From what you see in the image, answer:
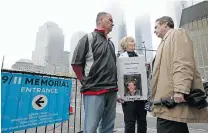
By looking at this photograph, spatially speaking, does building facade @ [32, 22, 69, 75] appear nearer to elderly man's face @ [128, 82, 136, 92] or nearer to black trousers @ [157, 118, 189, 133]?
elderly man's face @ [128, 82, 136, 92]

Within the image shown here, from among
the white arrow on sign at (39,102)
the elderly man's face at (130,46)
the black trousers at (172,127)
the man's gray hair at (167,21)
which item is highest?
the man's gray hair at (167,21)

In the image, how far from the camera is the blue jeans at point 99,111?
2.11 m

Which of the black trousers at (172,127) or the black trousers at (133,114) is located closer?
the black trousers at (172,127)

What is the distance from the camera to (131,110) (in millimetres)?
2713

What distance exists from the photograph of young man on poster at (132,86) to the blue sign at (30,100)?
126 cm

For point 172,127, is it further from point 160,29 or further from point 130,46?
point 130,46

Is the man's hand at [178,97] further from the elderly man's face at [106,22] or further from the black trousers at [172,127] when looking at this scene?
the elderly man's face at [106,22]

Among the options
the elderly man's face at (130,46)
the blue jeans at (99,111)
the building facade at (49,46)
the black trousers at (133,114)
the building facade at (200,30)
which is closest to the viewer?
the blue jeans at (99,111)

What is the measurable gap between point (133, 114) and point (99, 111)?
0.78 metres

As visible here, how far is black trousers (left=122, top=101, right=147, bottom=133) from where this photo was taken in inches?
107

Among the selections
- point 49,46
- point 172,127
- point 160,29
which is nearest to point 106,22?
point 160,29

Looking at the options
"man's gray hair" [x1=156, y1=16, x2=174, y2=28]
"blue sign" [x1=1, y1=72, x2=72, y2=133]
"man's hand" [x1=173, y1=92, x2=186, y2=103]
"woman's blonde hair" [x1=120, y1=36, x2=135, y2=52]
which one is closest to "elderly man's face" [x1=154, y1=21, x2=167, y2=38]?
"man's gray hair" [x1=156, y1=16, x2=174, y2=28]

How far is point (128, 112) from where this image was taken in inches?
107

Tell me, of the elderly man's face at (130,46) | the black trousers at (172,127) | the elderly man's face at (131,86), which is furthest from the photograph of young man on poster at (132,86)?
the elderly man's face at (130,46)
